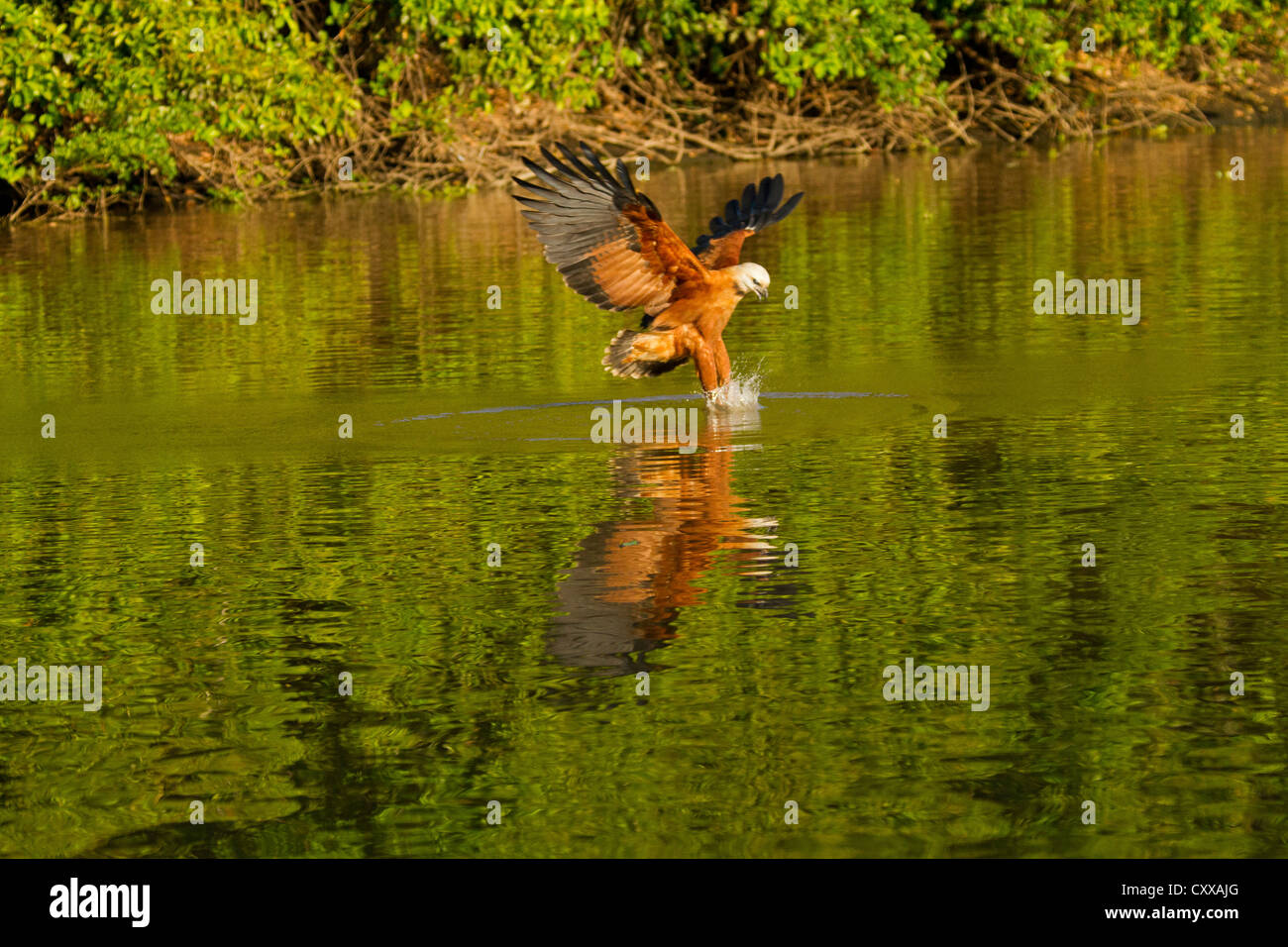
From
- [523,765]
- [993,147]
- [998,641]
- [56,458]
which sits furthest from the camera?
[993,147]

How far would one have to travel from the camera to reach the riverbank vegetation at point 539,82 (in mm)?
28922

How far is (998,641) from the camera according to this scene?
8.39 meters

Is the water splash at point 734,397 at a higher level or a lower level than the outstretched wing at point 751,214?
lower

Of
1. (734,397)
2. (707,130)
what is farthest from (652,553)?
(707,130)

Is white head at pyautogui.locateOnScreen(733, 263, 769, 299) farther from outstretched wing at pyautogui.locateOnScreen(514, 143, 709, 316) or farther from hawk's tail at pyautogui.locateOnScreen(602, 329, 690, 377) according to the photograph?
hawk's tail at pyautogui.locateOnScreen(602, 329, 690, 377)

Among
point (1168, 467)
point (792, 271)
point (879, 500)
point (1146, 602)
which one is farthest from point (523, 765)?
point (792, 271)

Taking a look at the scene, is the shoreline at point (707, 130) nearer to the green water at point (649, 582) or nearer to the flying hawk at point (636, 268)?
the green water at point (649, 582)

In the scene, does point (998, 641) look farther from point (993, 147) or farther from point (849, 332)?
point (993, 147)

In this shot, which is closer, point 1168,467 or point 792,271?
point 1168,467

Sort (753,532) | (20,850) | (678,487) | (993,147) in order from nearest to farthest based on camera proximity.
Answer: (20,850), (753,532), (678,487), (993,147)

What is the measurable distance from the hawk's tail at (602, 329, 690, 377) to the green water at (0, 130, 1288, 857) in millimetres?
419

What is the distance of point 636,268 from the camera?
13.5m

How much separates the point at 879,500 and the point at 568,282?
9.59 feet

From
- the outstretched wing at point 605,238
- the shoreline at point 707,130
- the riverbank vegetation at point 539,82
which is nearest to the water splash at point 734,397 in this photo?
the outstretched wing at point 605,238
